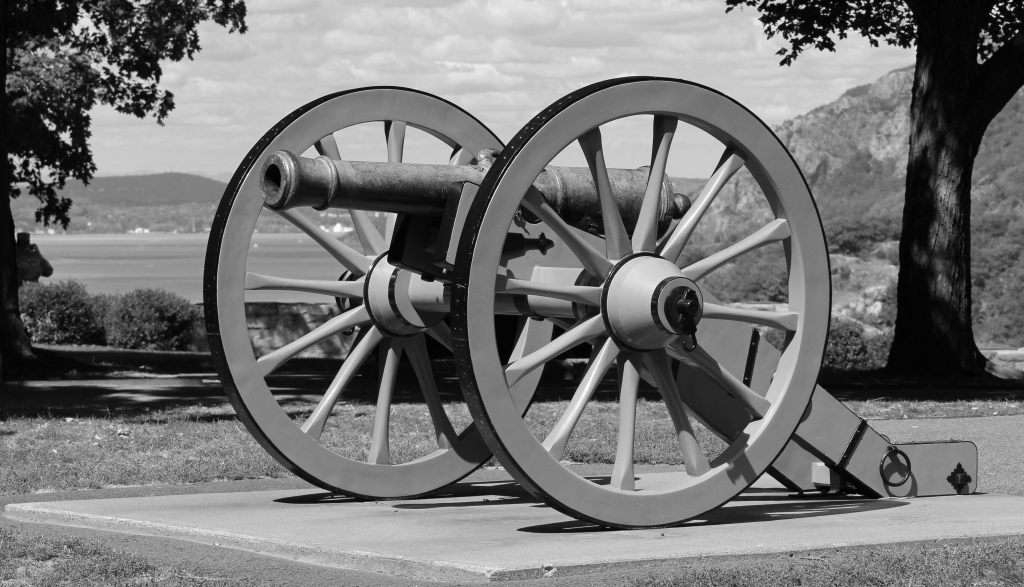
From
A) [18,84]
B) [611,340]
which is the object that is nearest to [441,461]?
[611,340]

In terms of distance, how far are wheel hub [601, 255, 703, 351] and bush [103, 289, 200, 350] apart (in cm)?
1881

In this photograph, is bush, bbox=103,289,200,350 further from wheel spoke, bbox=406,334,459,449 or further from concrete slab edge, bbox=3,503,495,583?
concrete slab edge, bbox=3,503,495,583

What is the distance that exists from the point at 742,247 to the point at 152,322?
1893cm

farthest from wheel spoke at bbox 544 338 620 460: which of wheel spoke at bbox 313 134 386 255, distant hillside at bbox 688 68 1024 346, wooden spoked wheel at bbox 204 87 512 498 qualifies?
distant hillside at bbox 688 68 1024 346

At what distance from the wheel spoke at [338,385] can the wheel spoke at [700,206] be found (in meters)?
1.76

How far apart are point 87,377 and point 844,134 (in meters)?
137

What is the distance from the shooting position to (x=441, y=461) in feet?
23.3

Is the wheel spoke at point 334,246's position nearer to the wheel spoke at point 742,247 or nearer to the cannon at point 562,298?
the cannon at point 562,298

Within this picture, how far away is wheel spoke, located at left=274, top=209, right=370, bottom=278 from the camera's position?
22.6 feet

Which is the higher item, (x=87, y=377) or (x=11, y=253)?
(x=11, y=253)

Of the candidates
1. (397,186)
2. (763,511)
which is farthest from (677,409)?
(397,186)

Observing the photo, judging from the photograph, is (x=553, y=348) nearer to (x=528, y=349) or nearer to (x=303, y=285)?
(x=528, y=349)

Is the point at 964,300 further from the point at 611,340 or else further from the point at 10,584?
the point at 10,584

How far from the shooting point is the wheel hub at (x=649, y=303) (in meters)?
5.77
